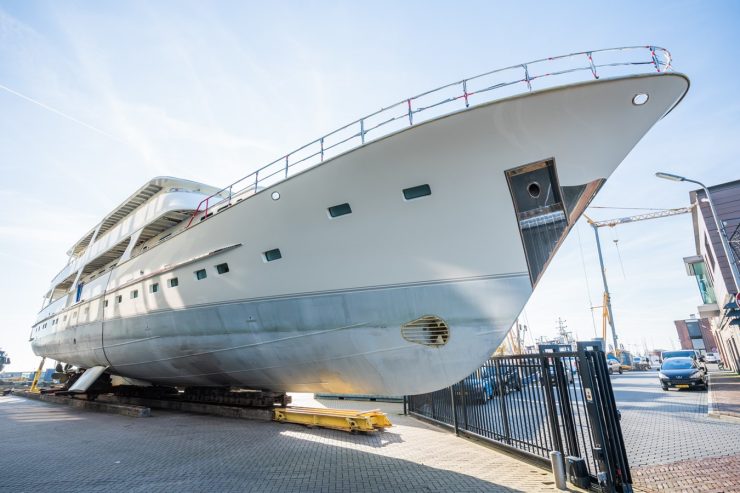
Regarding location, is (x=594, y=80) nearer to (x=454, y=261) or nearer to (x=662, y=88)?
(x=662, y=88)

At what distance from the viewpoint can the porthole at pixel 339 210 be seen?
5.62 metres

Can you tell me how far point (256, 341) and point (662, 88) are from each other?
24.0 feet

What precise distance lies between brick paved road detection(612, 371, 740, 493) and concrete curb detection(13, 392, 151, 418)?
10793 millimetres

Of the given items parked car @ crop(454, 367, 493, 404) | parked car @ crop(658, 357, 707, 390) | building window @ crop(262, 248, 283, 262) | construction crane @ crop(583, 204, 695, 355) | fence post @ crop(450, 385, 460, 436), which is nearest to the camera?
building window @ crop(262, 248, 283, 262)

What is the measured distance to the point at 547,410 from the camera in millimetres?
4637

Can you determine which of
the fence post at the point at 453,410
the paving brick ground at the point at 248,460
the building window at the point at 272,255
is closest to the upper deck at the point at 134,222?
the building window at the point at 272,255

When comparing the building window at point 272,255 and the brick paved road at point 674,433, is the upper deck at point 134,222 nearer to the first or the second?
the building window at point 272,255

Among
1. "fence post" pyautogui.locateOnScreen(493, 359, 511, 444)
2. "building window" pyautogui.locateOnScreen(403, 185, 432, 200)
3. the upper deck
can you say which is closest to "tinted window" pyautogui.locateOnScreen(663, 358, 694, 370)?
"fence post" pyautogui.locateOnScreen(493, 359, 511, 444)

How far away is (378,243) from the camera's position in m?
5.50

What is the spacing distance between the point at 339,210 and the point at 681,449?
6306 mm

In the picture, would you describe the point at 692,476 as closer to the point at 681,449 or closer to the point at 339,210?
the point at 681,449

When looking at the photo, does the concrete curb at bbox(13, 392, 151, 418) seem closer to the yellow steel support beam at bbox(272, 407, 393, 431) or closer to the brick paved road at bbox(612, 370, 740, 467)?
the yellow steel support beam at bbox(272, 407, 393, 431)

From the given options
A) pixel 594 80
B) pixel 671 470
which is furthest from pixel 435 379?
pixel 594 80

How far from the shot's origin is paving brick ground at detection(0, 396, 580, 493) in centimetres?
420
